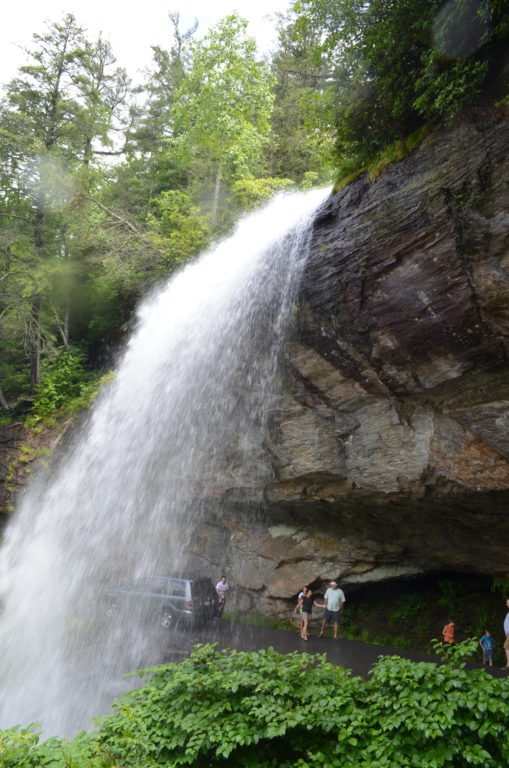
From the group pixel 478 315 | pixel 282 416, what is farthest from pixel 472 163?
pixel 282 416

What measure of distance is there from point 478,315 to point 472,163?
265 centimetres

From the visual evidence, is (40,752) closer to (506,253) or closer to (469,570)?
(506,253)

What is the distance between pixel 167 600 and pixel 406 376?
8110mm

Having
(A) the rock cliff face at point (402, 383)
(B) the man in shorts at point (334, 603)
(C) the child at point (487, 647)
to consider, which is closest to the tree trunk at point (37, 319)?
(A) the rock cliff face at point (402, 383)

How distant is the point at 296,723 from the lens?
4.61 meters

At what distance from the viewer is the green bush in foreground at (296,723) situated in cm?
428

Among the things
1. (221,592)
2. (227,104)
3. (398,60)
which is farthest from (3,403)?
(398,60)

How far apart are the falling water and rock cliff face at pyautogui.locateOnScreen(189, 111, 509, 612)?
3.79 feet

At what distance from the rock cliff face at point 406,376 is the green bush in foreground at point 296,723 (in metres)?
→ 5.45

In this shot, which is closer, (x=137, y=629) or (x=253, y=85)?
(x=137, y=629)

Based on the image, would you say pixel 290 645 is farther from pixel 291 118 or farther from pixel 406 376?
pixel 291 118

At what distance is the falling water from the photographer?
40.2 feet

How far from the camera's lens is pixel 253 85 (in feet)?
74.5

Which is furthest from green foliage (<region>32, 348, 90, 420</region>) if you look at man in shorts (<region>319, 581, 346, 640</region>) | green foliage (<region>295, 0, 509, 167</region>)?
green foliage (<region>295, 0, 509, 167</region>)
